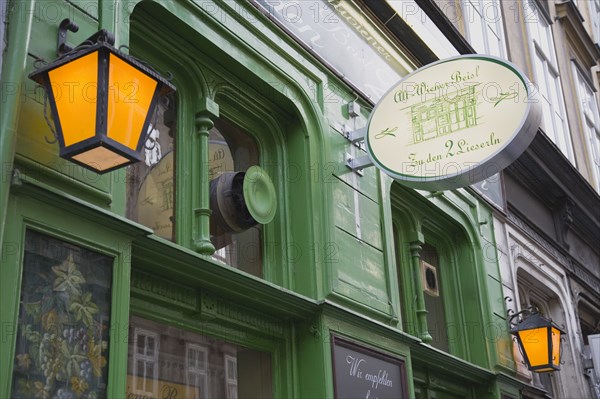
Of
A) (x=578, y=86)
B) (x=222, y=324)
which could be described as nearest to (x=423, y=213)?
(x=222, y=324)

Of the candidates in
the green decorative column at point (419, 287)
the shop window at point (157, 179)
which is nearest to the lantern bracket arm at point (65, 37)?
the shop window at point (157, 179)

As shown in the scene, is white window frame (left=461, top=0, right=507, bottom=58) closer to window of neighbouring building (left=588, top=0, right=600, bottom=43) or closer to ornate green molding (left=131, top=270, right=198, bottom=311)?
ornate green molding (left=131, top=270, right=198, bottom=311)

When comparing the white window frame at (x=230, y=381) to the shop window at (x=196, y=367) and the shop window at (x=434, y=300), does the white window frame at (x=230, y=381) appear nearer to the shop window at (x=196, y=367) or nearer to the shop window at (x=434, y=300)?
the shop window at (x=196, y=367)

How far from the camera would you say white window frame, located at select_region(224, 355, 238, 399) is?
19.0 ft

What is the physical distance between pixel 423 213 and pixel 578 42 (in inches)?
434

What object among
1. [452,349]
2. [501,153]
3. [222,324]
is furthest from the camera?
[452,349]

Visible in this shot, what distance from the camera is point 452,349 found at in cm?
921

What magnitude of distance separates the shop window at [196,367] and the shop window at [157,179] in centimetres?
→ 74

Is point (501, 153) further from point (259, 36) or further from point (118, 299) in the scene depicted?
point (118, 299)

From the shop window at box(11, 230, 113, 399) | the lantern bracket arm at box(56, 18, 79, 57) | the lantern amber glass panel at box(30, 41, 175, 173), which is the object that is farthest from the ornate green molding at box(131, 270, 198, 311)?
the lantern bracket arm at box(56, 18, 79, 57)

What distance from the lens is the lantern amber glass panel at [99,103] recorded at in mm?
3955

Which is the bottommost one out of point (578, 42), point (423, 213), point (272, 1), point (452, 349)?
point (452, 349)

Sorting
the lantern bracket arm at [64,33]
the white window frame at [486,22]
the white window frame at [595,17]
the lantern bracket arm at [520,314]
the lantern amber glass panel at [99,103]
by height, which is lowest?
the lantern amber glass panel at [99,103]

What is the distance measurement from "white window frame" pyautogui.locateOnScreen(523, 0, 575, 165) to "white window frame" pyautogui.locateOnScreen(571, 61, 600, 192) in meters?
1.15
